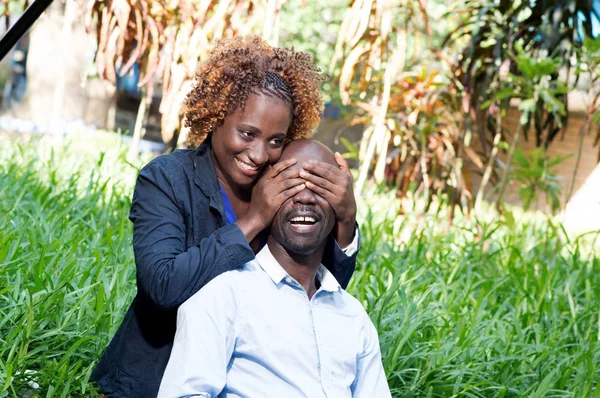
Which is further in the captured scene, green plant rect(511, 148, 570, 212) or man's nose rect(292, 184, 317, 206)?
green plant rect(511, 148, 570, 212)

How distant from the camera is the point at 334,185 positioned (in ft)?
6.87

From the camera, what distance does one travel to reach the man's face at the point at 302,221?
2.06 meters

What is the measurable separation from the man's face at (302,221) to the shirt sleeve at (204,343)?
199mm

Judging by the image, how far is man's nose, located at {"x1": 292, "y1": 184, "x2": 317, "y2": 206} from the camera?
6.75ft

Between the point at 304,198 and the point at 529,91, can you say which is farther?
the point at 529,91

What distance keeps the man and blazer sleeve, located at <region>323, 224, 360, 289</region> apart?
75 millimetres

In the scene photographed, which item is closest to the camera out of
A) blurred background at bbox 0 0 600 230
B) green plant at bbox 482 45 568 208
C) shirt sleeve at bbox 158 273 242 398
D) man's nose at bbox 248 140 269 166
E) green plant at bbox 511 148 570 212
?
shirt sleeve at bbox 158 273 242 398

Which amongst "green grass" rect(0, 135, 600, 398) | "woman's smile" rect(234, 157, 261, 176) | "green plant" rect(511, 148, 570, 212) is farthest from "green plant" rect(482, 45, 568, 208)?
"woman's smile" rect(234, 157, 261, 176)

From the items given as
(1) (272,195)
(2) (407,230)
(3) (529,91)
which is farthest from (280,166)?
(2) (407,230)

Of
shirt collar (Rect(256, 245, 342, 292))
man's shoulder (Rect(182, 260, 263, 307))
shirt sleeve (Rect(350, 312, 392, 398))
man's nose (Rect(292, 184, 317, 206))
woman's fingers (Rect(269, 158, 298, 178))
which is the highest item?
woman's fingers (Rect(269, 158, 298, 178))

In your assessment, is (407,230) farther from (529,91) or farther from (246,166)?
(246,166)

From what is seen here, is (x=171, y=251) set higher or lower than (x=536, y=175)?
lower

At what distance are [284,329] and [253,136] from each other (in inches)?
21.1

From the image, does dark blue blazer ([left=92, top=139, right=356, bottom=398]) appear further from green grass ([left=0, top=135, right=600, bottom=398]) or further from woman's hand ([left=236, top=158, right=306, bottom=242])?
green grass ([left=0, top=135, right=600, bottom=398])
